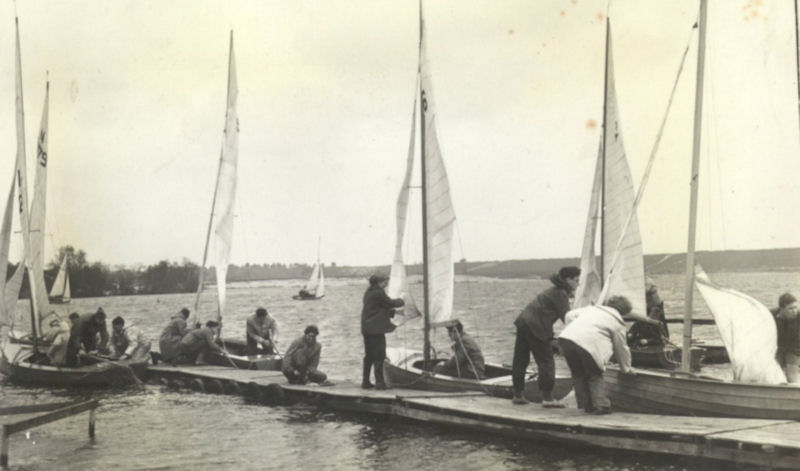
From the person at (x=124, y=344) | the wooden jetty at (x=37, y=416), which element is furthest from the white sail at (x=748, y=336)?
the person at (x=124, y=344)

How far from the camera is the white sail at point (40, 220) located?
20891 millimetres

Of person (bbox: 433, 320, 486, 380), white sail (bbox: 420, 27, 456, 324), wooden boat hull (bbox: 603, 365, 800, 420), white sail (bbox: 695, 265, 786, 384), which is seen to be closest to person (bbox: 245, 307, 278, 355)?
white sail (bbox: 420, 27, 456, 324)

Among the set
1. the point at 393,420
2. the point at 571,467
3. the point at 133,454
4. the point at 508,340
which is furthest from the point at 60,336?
the point at 508,340

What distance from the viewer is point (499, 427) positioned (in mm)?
11273

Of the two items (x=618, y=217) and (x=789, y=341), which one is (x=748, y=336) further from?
(x=618, y=217)

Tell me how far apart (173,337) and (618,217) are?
11.2 m

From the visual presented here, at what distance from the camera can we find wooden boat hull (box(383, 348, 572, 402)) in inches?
528

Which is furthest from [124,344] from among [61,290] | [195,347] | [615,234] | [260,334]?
[61,290]

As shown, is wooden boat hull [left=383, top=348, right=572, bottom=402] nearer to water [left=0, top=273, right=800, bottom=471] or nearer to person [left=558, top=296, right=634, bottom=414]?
water [left=0, top=273, right=800, bottom=471]

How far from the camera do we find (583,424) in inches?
399

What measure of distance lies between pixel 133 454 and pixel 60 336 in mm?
8557

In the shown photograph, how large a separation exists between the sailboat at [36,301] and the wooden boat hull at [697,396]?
11828 mm

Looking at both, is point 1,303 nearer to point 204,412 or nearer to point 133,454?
point 204,412

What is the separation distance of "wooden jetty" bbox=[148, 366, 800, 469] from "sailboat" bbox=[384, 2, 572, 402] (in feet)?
2.46
